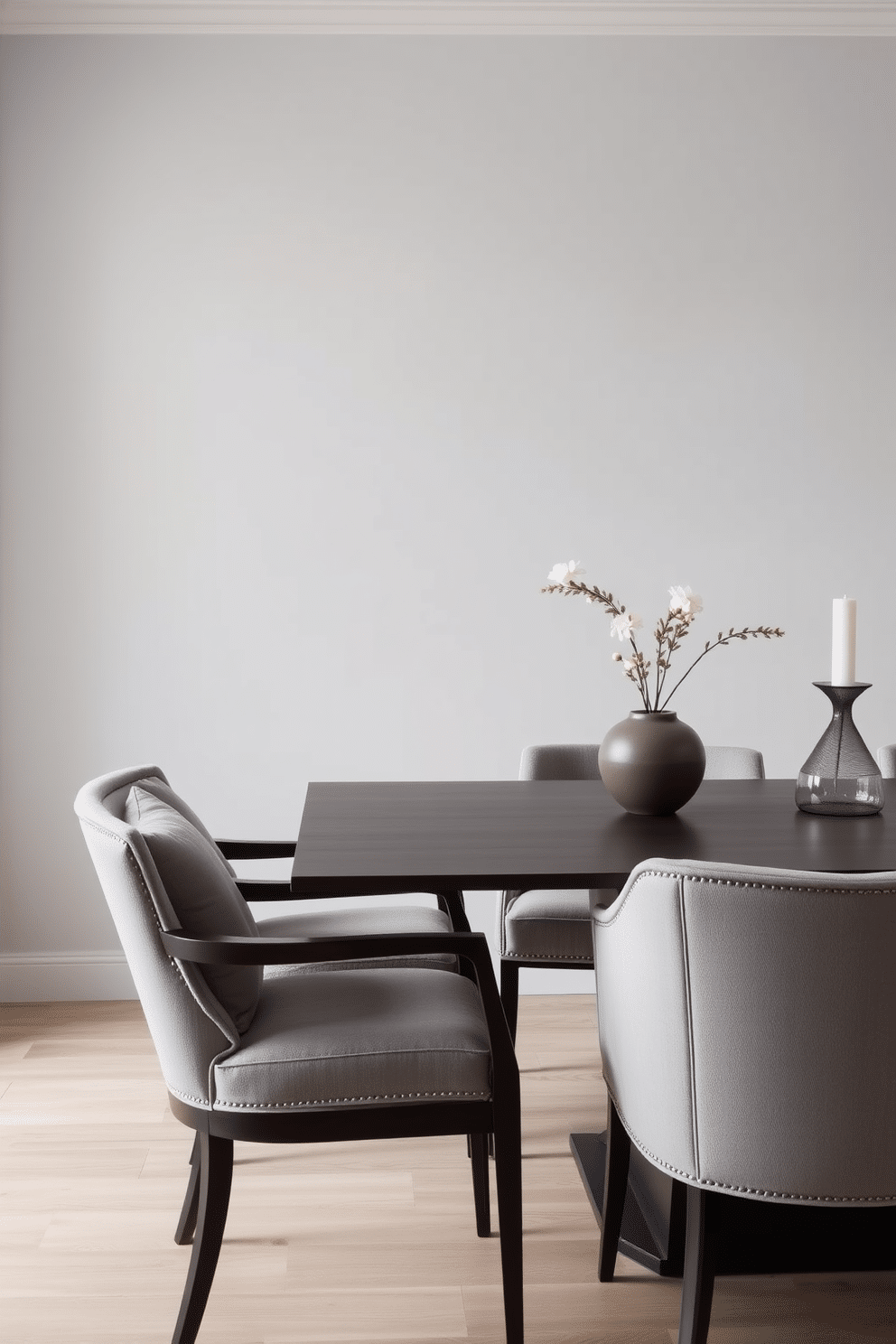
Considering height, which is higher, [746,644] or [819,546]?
[819,546]

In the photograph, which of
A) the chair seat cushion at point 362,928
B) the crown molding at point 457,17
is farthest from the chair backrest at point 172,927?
the crown molding at point 457,17

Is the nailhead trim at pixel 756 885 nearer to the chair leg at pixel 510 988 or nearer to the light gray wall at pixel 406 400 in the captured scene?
the chair leg at pixel 510 988

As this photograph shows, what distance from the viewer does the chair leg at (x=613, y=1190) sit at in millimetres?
2008

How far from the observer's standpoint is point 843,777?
2.25m

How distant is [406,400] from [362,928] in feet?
6.11

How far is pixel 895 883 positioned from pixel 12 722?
291 cm

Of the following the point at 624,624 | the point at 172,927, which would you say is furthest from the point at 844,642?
the point at 172,927

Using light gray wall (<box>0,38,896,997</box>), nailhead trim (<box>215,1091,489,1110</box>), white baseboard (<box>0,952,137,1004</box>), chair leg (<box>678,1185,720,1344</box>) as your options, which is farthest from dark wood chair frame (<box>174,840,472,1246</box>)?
white baseboard (<box>0,952,137,1004</box>)

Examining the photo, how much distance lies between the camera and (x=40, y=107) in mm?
3545

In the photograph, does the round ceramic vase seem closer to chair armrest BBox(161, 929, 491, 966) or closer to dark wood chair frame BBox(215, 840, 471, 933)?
dark wood chair frame BBox(215, 840, 471, 933)

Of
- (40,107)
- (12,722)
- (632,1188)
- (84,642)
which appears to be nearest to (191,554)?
(84,642)

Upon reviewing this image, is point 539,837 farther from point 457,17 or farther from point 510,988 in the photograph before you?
point 457,17

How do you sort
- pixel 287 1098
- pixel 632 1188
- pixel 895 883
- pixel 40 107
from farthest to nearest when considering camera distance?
1. pixel 40 107
2. pixel 632 1188
3. pixel 287 1098
4. pixel 895 883

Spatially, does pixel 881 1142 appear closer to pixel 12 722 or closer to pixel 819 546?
pixel 819 546
